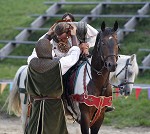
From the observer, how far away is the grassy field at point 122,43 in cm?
1052

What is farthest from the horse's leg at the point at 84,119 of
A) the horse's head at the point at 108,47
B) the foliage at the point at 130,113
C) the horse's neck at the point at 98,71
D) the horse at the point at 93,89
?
the foliage at the point at 130,113

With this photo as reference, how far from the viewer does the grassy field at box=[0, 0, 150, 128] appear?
10516mm

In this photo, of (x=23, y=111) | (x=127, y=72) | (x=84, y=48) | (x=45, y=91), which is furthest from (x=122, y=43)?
(x=45, y=91)

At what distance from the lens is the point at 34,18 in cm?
1805

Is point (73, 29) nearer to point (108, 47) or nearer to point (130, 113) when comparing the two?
point (108, 47)

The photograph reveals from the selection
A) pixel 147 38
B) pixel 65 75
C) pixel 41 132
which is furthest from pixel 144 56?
pixel 41 132

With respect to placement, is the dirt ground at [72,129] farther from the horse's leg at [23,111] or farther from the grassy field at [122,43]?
the horse's leg at [23,111]

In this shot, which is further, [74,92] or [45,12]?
[45,12]

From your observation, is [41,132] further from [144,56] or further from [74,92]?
[144,56]

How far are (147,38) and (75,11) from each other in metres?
3.49

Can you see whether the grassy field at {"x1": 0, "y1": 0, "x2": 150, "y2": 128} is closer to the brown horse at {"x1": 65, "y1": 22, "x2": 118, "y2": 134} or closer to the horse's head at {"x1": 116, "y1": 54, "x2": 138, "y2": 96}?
the horse's head at {"x1": 116, "y1": 54, "x2": 138, "y2": 96}

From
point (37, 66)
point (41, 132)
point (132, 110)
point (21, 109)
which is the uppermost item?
point (37, 66)

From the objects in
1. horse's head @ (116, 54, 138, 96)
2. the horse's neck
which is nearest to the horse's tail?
horse's head @ (116, 54, 138, 96)

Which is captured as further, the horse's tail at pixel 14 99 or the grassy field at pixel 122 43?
the grassy field at pixel 122 43
